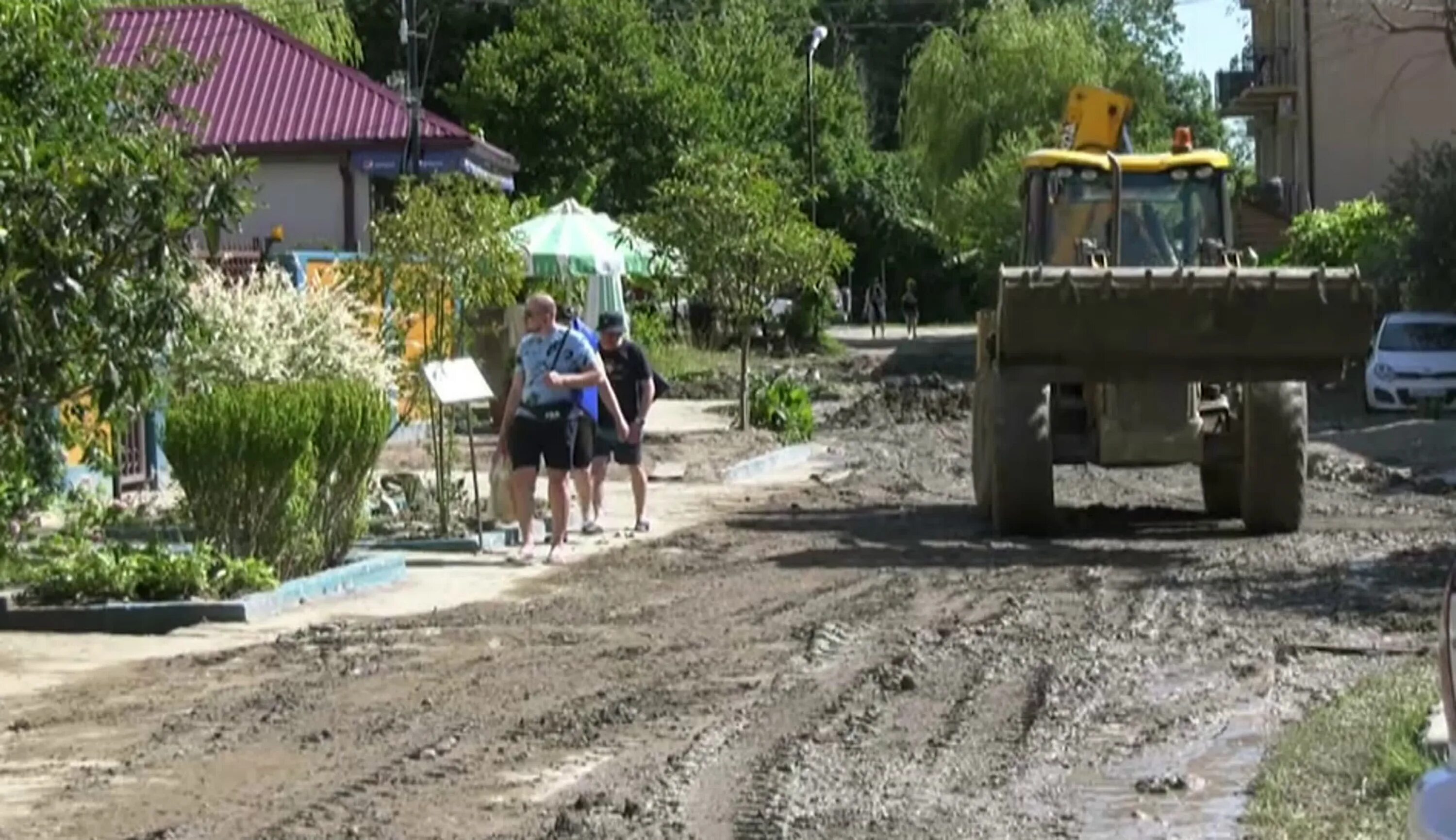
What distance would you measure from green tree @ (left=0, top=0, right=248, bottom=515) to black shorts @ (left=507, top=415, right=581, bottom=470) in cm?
441

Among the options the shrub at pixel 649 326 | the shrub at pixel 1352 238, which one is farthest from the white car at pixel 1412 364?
the shrub at pixel 649 326

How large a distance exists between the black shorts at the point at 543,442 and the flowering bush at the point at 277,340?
1.00 metres

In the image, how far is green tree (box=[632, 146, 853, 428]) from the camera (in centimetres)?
2970

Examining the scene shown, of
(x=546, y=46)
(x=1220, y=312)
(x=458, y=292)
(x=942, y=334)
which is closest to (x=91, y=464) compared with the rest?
(x=458, y=292)

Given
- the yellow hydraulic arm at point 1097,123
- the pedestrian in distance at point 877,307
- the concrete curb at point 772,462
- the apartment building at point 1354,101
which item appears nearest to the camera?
the yellow hydraulic arm at point 1097,123

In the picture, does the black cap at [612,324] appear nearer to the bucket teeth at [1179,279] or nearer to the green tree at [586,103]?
the bucket teeth at [1179,279]

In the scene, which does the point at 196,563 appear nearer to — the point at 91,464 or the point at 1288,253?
the point at 91,464

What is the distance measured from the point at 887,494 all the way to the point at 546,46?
103ft

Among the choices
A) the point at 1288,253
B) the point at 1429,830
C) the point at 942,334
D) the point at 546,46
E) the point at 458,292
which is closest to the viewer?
the point at 1429,830

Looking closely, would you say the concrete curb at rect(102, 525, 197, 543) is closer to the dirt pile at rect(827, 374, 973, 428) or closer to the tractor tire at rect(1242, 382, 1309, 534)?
the tractor tire at rect(1242, 382, 1309, 534)

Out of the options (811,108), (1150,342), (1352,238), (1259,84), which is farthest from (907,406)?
(811,108)

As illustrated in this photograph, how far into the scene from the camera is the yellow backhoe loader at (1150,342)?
16500 millimetres

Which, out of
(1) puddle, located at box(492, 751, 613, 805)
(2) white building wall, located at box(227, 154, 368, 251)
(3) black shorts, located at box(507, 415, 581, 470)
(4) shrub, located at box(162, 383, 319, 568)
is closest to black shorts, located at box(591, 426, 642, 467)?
(3) black shorts, located at box(507, 415, 581, 470)

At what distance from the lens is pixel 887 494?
A: 22500 mm
